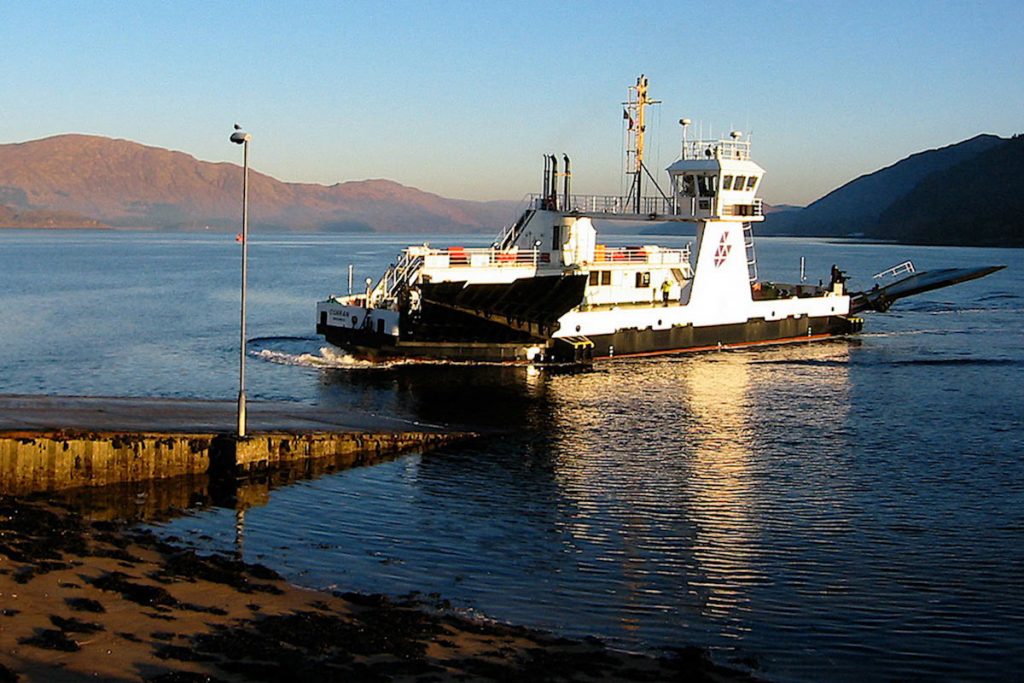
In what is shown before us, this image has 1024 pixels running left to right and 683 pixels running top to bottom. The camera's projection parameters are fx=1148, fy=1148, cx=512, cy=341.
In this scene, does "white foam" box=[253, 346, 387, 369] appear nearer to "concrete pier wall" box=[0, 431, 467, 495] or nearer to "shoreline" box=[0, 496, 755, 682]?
"concrete pier wall" box=[0, 431, 467, 495]

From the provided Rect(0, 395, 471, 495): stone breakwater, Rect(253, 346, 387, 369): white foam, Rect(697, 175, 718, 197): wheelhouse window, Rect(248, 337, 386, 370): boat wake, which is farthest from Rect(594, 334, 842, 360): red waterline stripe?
Rect(0, 395, 471, 495): stone breakwater

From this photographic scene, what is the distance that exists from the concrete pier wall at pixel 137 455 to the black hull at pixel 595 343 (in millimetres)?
17588

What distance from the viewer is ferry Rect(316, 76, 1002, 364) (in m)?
44.6

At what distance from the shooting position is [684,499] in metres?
24.1

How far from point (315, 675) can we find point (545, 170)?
4188 cm

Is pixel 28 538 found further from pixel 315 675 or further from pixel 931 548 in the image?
pixel 931 548

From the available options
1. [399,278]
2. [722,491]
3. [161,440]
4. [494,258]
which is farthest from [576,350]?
[161,440]

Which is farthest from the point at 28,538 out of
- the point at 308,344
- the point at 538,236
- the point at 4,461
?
the point at 538,236

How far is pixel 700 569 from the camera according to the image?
19109 millimetres

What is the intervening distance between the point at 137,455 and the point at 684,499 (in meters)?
11.2

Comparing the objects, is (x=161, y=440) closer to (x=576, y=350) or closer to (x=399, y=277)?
(x=399, y=277)

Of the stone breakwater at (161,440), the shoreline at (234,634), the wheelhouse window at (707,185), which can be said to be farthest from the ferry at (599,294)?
the shoreline at (234,634)

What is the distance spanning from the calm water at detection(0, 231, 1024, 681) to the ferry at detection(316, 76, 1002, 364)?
165 centimetres

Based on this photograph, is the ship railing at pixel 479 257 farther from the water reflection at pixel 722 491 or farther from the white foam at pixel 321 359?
the water reflection at pixel 722 491
